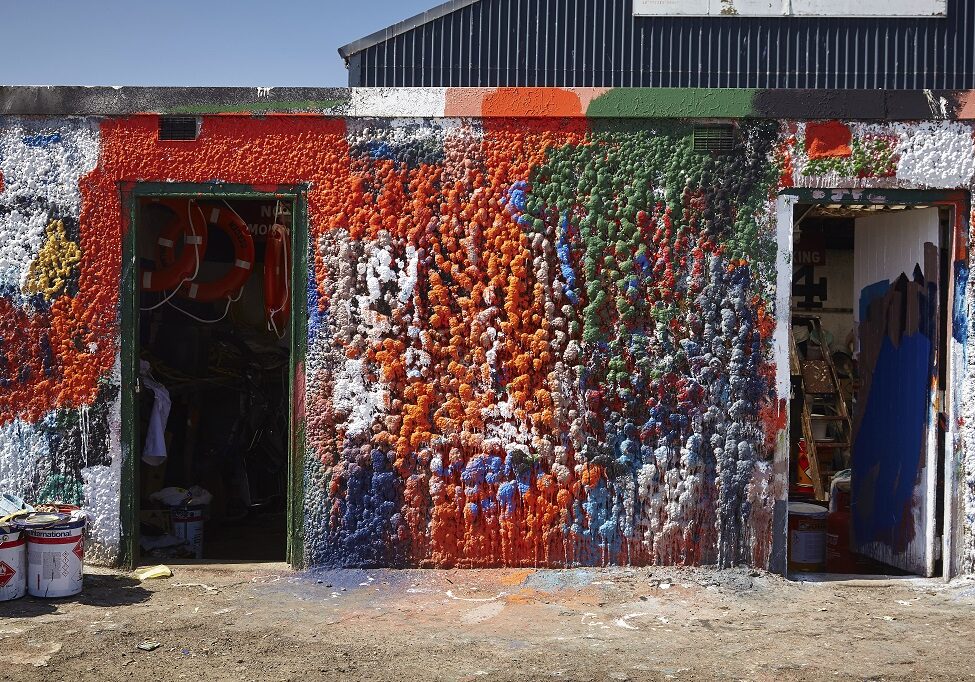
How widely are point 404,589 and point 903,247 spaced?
381 centimetres

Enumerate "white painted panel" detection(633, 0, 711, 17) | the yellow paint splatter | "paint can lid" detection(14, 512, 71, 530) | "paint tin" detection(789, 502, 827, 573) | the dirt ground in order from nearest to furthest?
the dirt ground → "paint can lid" detection(14, 512, 71, 530) → the yellow paint splatter → "paint tin" detection(789, 502, 827, 573) → "white painted panel" detection(633, 0, 711, 17)

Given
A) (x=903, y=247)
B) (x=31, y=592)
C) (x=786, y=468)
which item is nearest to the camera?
(x=31, y=592)

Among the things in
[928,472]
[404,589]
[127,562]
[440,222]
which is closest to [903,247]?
[928,472]

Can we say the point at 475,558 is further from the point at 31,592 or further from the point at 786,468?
the point at 31,592

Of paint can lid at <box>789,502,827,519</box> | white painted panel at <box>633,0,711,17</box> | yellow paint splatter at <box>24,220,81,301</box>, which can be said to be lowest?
paint can lid at <box>789,502,827,519</box>

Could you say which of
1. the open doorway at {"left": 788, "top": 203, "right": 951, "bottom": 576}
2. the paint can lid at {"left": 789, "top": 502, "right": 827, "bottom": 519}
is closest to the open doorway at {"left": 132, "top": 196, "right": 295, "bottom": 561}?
the paint can lid at {"left": 789, "top": 502, "right": 827, "bottom": 519}

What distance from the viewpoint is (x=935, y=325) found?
580cm

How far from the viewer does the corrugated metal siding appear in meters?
13.7

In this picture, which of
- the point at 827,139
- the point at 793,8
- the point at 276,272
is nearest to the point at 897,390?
the point at 827,139

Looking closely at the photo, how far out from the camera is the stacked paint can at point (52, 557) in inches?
204

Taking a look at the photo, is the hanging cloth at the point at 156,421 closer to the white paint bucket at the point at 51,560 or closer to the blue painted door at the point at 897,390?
the white paint bucket at the point at 51,560

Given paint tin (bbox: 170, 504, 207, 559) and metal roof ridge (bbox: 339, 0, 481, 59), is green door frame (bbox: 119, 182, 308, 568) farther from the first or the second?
metal roof ridge (bbox: 339, 0, 481, 59)

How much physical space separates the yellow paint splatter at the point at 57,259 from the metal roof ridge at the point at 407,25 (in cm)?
945

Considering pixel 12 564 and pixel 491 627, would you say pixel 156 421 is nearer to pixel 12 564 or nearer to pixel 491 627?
pixel 12 564
